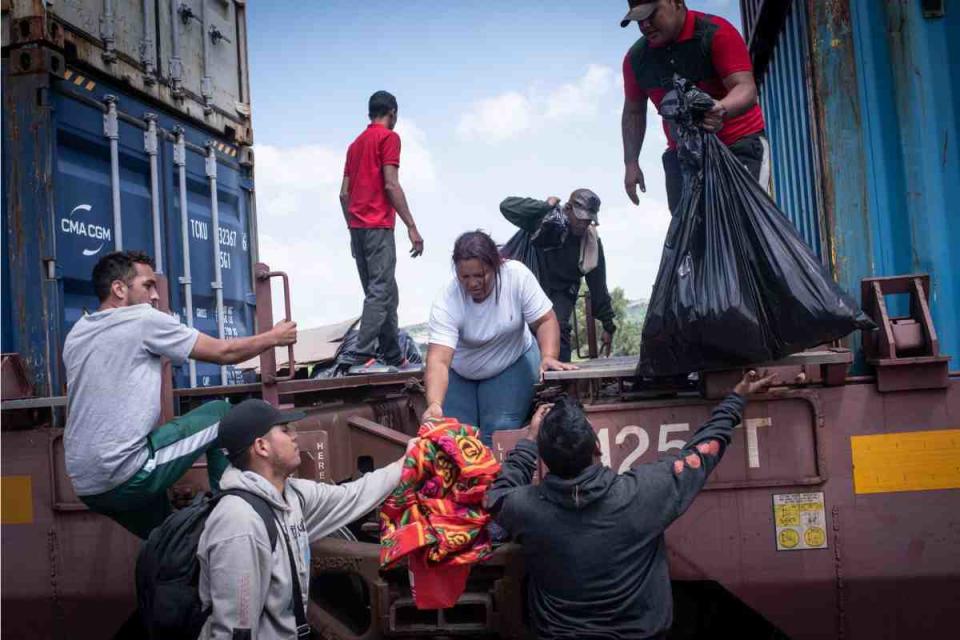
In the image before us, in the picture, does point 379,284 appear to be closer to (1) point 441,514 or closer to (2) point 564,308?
(2) point 564,308

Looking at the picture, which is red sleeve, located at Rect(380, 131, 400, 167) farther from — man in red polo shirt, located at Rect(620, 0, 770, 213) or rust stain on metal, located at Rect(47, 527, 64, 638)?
rust stain on metal, located at Rect(47, 527, 64, 638)

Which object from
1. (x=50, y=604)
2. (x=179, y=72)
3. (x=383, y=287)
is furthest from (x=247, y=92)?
(x=50, y=604)

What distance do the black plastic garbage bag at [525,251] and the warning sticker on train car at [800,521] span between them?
266 centimetres

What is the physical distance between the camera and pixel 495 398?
3.38 meters

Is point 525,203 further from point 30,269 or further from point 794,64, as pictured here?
point 30,269

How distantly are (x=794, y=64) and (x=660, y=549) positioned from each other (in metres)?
2.91

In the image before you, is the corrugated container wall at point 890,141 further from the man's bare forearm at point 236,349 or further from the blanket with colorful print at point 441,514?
the man's bare forearm at point 236,349

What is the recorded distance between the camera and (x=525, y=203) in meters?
4.96

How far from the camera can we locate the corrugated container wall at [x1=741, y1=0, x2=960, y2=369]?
3012 millimetres

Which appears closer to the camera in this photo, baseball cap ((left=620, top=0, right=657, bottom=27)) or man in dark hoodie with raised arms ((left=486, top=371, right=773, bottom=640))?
man in dark hoodie with raised arms ((left=486, top=371, right=773, bottom=640))

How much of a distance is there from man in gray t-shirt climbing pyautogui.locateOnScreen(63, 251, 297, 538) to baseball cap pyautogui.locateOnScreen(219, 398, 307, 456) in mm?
354

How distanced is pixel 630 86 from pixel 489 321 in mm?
1248

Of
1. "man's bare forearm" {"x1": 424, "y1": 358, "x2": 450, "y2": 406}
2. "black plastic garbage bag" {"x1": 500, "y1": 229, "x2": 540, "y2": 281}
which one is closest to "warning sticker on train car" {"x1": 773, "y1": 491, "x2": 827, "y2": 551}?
"man's bare forearm" {"x1": 424, "y1": 358, "x2": 450, "y2": 406}

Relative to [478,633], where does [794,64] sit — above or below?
above
